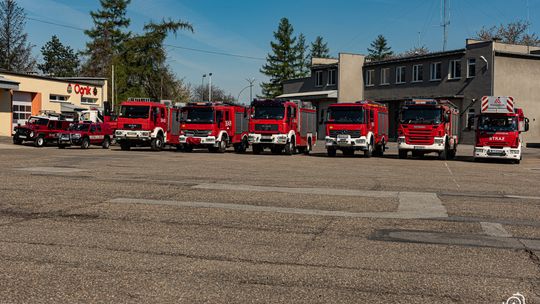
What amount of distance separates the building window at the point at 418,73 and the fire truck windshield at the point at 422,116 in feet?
85.9

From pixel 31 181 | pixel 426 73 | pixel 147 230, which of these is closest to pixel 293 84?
pixel 426 73

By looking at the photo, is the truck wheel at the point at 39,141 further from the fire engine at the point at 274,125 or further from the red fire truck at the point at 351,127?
the red fire truck at the point at 351,127

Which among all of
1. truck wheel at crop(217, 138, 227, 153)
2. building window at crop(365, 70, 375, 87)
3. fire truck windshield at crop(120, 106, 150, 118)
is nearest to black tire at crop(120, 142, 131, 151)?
fire truck windshield at crop(120, 106, 150, 118)

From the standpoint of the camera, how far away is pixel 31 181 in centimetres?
1444

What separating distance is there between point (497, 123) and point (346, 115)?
7.70 meters

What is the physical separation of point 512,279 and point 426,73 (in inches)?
1966

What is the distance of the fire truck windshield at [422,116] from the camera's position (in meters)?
29.1

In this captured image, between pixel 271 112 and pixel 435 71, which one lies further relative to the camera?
pixel 435 71

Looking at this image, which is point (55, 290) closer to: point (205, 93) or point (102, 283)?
point (102, 283)

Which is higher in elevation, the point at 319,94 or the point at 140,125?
the point at 319,94

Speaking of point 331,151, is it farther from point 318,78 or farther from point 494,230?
point 318,78

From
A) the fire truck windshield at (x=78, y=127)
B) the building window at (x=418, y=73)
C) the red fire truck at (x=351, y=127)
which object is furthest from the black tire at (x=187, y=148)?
the building window at (x=418, y=73)

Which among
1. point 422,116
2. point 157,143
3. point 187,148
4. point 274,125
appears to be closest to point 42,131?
point 157,143

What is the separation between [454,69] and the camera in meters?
50.6
